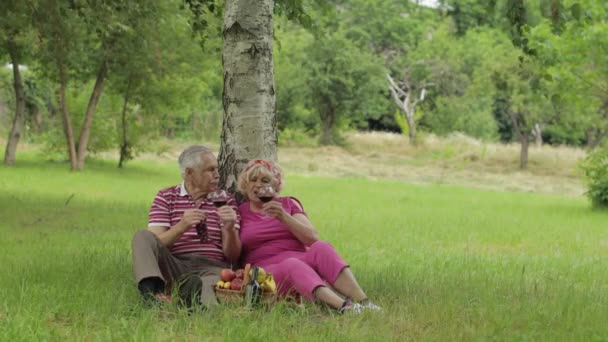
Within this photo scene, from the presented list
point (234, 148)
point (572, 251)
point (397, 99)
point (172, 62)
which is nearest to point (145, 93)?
point (172, 62)

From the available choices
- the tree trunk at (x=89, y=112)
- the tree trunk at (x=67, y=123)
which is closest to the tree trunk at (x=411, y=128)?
the tree trunk at (x=89, y=112)

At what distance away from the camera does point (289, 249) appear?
22.3 ft

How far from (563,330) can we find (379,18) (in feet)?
198

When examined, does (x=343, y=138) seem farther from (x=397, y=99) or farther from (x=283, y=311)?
(x=283, y=311)

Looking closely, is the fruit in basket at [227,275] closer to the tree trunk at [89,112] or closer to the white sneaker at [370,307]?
the white sneaker at [370,307]

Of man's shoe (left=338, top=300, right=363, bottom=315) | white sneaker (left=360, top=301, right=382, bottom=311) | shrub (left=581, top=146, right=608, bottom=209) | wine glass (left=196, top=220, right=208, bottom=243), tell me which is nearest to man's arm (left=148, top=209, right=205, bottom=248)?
wine glass (left=196, top=220, right=208, bottom=243)

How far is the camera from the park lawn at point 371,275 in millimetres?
5664

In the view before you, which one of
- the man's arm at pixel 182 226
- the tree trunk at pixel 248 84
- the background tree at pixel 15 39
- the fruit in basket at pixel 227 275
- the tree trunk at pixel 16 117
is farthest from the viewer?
the tree trunk at pixel 16 117

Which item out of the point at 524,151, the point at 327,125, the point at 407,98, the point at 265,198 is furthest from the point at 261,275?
the point at 407,98

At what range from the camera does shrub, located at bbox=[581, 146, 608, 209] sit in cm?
2066

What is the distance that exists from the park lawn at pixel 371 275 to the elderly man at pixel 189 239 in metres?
0.25

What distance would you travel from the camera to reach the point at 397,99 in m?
61.5

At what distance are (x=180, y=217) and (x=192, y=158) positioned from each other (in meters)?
0.46

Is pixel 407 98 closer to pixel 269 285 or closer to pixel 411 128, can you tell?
pixel 411 128
